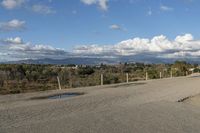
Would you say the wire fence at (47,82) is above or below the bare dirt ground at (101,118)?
below

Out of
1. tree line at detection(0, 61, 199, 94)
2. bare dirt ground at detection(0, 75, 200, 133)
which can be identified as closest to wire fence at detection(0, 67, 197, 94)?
tree line at detection(0, 61, 199, 94)

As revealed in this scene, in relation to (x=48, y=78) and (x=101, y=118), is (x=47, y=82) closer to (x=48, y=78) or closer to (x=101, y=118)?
(x=48, y=78)

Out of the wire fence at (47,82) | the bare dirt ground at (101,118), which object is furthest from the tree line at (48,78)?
the bare dirt ground at (101,118)

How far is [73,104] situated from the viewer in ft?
57.0

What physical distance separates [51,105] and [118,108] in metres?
2.93

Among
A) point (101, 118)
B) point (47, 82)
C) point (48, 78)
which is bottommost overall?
point (47, 82)

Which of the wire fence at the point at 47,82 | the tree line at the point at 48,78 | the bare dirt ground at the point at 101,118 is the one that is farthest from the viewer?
the tree line at the point at 48,78

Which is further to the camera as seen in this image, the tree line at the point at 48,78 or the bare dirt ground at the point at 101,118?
the tree line at the point at 48,78

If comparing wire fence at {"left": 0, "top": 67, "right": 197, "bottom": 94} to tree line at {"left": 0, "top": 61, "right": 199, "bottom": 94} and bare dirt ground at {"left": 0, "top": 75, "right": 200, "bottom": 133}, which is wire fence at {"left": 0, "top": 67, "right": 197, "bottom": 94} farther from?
bare dirt ground at {"left": 0, "top": 75, "right": 200, "bottom": 133}

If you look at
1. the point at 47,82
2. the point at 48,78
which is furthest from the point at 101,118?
the point at 48,78

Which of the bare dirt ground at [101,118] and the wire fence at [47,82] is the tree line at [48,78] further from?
the bare dirt ground at [101,118]

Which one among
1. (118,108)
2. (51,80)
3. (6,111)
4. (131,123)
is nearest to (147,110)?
(118,108)

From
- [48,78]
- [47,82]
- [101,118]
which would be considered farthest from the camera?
[48,78]

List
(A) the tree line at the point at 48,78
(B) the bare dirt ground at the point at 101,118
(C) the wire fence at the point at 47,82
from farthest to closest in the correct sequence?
1. (A) the tree line at the point at 48,78
2. (C) the wire fence at the point at 47,82
3. (B) the bare dirt ground at the point at 101,118
